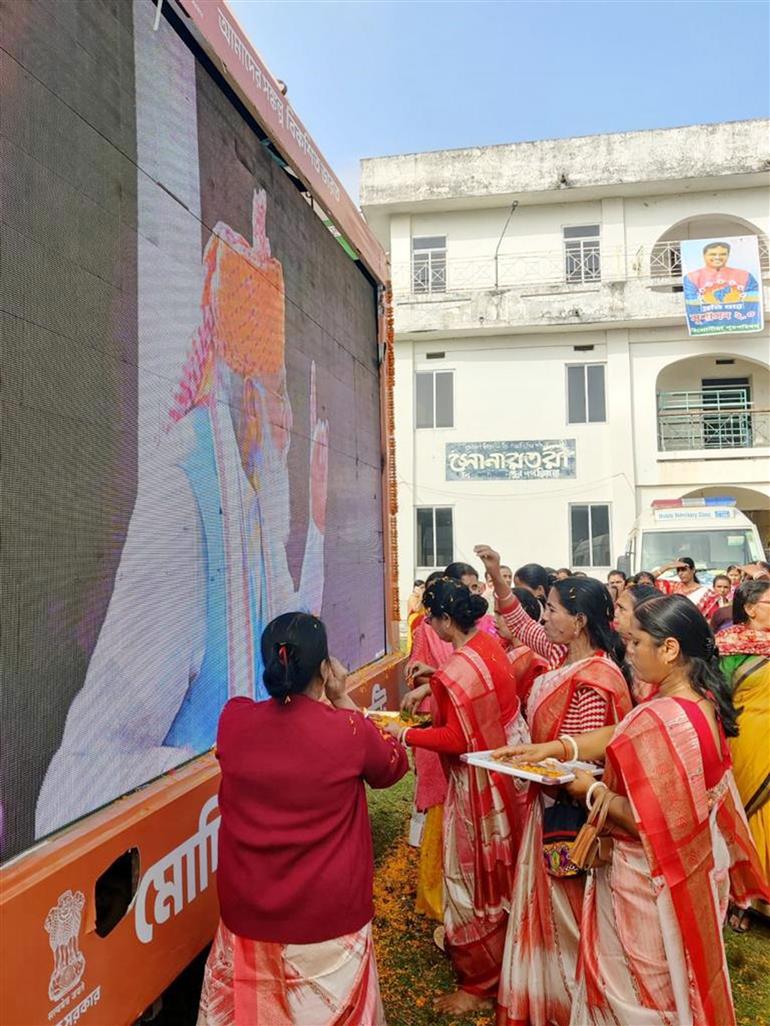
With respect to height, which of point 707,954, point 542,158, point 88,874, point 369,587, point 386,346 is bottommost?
point 707,954

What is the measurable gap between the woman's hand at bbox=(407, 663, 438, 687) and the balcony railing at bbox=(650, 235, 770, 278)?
14716 millimetres

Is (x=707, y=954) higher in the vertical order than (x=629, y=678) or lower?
lower

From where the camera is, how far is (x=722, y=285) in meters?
14.8

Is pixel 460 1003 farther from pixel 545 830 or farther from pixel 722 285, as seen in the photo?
pixel 722 285

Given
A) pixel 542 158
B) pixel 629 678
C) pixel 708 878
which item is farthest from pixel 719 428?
pixel 708 878

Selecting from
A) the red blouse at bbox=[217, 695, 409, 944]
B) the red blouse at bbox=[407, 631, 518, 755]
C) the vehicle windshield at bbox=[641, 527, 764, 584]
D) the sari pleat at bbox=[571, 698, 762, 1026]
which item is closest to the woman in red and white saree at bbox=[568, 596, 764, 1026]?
the sari pleat at bbox=[571, 698, 762, 1026]

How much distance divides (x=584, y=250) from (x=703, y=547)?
8031 mm

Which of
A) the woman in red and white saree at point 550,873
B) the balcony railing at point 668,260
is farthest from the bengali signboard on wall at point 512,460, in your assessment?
the woman in red and white saree at point 550,873

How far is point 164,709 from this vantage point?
206 cm

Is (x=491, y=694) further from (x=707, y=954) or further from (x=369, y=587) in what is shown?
(x=369, y=587)

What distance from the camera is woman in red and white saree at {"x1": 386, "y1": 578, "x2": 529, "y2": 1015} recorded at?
8.50ft

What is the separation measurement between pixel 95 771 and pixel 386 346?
3620mm

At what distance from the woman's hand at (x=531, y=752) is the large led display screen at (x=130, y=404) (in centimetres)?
87

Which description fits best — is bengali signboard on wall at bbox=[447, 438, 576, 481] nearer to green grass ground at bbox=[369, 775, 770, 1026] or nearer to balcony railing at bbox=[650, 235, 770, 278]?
balcony railing at bbox=[650, 235, 770, 278]
